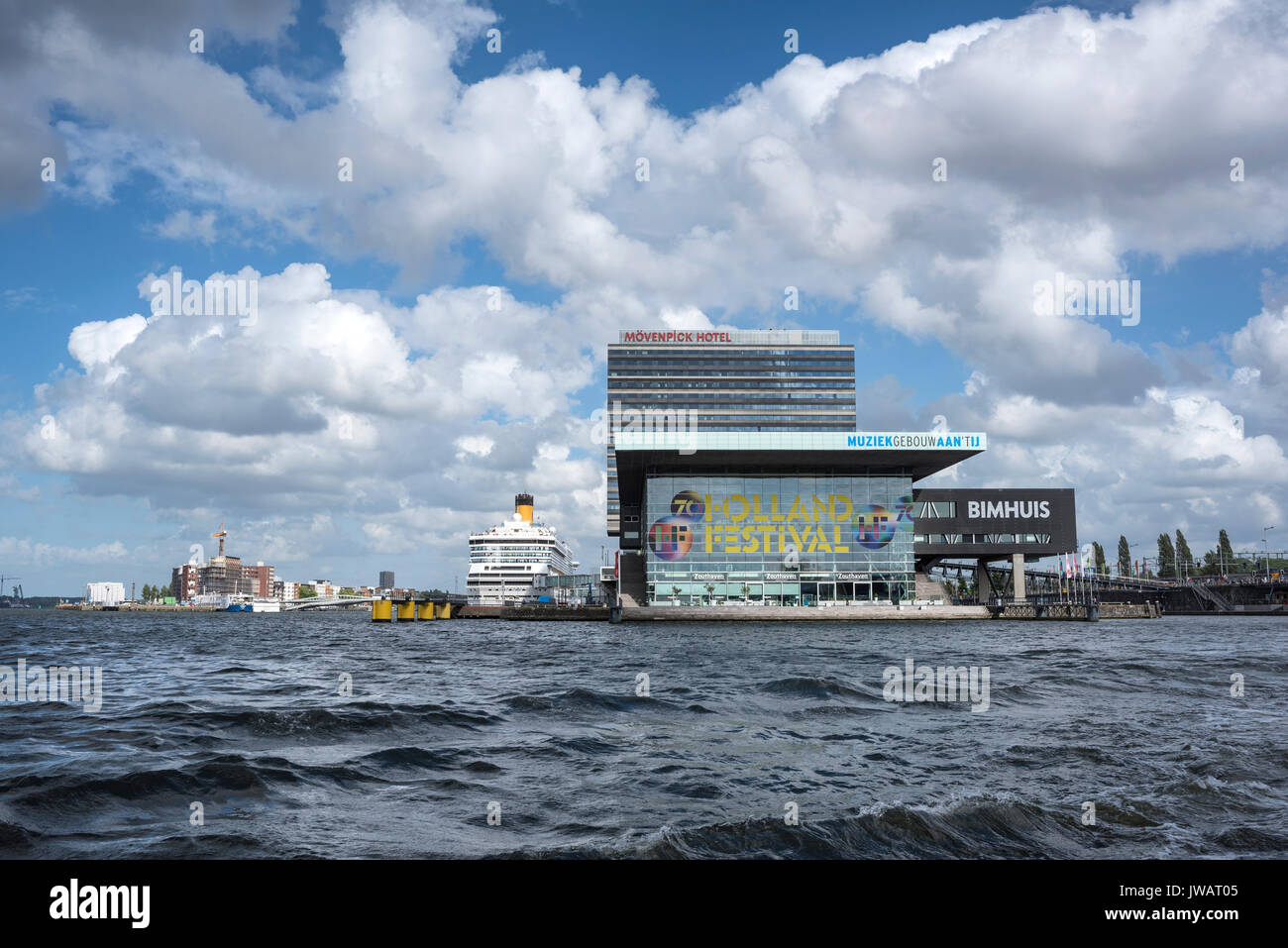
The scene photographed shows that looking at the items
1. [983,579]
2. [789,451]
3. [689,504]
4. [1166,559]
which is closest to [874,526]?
[789,451]

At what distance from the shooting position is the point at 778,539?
77500mm

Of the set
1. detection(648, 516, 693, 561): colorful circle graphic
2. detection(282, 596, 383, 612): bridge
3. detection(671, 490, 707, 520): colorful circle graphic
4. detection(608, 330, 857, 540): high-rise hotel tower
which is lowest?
detection(282, 596, 383, 612): bridge

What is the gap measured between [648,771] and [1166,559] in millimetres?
168324

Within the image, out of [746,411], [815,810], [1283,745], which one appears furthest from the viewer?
[746,411]

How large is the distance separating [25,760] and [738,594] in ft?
229

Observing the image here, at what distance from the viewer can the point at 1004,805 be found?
7.96 meters

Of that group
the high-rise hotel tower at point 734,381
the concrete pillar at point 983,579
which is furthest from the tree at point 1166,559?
the concrete pillar at point 983,579

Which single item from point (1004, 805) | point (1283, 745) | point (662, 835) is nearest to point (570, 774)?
point (662, 835)

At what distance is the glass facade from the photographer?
253 feet

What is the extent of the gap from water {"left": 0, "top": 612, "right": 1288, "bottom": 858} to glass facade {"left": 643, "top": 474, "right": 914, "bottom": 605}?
57.7m

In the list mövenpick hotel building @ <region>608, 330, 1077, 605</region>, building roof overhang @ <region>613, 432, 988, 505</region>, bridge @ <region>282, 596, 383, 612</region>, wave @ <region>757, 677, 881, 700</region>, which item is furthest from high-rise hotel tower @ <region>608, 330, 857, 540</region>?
wave @ <region>757, 677, 881, 700</region>

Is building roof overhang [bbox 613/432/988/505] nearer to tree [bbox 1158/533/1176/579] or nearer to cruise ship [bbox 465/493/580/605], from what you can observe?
cruise ship [bbox 465/493/580/605]

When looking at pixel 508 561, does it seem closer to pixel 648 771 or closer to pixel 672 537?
pixel 672 537
